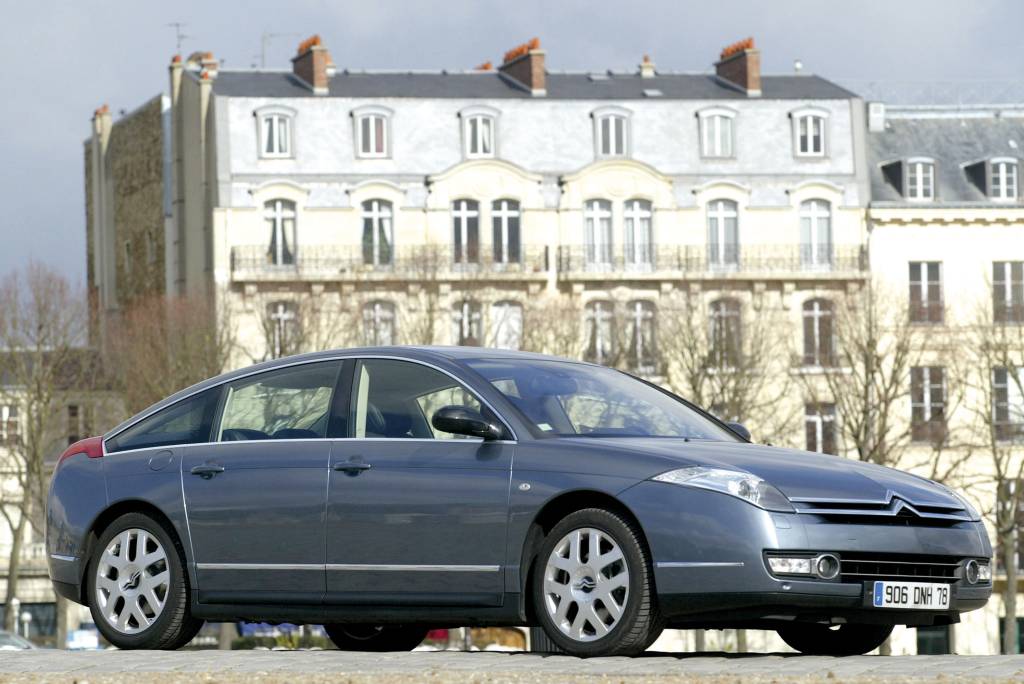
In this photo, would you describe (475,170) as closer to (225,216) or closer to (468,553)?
(225,216)

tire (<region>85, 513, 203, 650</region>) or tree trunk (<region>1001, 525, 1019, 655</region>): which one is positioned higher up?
tire (<region>85, 513, 203, 650</region>)

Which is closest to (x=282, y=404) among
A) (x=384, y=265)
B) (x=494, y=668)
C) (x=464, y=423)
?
(x=464, y=423)

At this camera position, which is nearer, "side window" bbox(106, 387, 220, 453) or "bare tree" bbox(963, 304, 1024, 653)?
"side window" bbox(106, 387, 220, 453)

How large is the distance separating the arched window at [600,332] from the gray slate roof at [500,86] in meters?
6.71

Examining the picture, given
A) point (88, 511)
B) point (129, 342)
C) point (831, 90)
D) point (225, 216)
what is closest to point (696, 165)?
point (831, 90)

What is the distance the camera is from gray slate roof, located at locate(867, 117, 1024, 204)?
68625 millimetres

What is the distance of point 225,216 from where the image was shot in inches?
2559

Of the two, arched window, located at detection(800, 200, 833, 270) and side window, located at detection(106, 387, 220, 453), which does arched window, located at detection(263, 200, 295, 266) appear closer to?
arched window, located at detection(800, 200, 833, 270)

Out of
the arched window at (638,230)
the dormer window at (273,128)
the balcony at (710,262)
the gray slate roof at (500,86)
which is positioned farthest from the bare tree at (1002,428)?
the dormer window at (273,128)

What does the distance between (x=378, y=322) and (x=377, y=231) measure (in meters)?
5.43

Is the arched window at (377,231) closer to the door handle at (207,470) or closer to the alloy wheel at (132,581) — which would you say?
the alloy wheel at (132,581)

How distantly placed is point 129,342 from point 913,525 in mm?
51282

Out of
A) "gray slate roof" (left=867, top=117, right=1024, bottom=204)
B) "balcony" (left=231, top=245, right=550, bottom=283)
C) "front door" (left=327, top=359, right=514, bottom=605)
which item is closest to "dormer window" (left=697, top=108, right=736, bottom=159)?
"gray slate roof" (left=867, top=117, right=1024, bottom=204)

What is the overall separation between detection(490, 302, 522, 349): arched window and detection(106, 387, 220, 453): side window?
48.2 m
